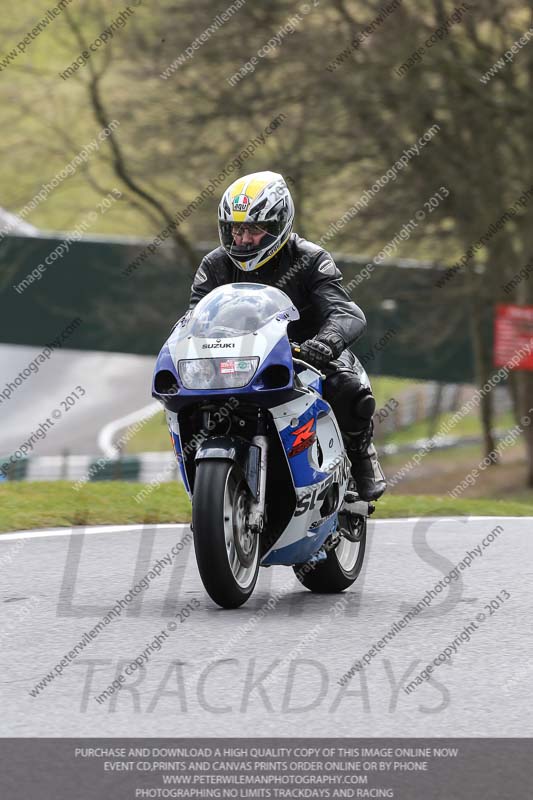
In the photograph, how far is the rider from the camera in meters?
6.97

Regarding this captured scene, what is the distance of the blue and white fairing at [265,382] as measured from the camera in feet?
21.5

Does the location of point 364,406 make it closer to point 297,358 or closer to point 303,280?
point 297,358

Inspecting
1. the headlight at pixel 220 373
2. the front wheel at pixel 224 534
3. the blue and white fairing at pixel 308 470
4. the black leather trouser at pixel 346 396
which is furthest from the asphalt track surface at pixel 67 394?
the headlight at pixel 220 373

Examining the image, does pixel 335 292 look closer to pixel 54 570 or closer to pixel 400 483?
pixel 54 570

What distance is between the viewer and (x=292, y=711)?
5.00 m

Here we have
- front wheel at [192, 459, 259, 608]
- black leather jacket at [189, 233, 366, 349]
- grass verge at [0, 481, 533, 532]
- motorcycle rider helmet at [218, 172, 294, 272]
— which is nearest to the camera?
front wheel at [192, 459, 259, 608]

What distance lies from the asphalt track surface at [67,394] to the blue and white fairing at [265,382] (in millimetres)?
38219

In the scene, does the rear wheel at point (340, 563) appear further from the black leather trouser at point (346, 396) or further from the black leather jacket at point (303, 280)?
the black leather jacket at point (303, 280)

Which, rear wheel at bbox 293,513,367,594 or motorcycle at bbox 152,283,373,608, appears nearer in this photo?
motorcycle at bbox 152,283,373,608

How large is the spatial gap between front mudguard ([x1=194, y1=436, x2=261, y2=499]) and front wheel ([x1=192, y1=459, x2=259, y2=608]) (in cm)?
3

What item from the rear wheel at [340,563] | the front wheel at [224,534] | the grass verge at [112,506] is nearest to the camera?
the front wheel at [224,534]

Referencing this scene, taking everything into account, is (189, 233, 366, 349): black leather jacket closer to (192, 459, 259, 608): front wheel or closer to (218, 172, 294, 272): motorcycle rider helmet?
(218, 172, 294, 272): motorcycle rider helmet

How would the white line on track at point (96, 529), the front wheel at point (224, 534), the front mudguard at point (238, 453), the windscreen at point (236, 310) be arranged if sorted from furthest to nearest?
the white line on track at point (96, 529)
the windscreen at point (236, 310)
the front mudguard at point (238, 453)
the front wheel at point (224, 534)

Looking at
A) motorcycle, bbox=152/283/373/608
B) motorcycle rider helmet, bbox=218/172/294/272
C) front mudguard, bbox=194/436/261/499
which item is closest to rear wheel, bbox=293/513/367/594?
motorcycle, bbox=152/283/373/608
